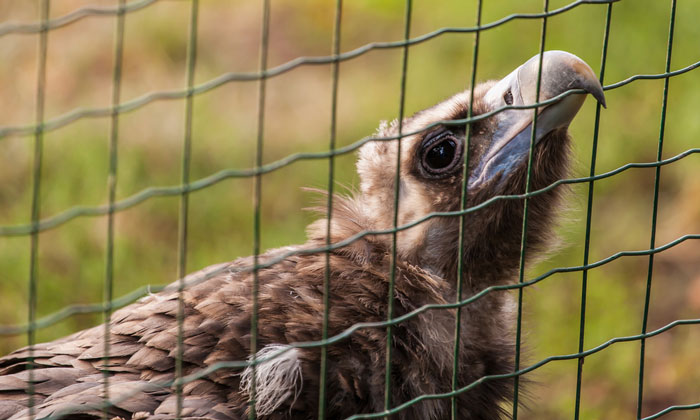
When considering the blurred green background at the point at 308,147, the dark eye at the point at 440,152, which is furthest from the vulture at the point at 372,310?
the blurred green background at the point at 308,147

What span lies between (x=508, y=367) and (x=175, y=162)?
3487mm

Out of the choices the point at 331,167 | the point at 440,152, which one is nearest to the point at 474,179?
the point at 440,152

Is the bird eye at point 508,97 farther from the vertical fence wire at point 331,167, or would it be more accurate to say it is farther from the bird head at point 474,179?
the vertical fence wire at point 331,167

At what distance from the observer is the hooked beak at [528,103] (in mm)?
2902

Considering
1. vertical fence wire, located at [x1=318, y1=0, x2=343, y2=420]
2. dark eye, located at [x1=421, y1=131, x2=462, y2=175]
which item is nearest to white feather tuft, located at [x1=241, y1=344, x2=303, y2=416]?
vertical fence wire, located at [x1=318, y1=0, x2=343, y2=420]

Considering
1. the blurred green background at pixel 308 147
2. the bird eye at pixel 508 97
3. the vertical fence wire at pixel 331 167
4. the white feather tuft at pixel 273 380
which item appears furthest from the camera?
the blurred green background at pixel 308 147

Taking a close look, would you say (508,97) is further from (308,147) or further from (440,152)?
(308,147)

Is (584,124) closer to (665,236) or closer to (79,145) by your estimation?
(665,236)

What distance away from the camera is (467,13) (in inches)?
302

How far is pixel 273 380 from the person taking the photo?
2.80 metres

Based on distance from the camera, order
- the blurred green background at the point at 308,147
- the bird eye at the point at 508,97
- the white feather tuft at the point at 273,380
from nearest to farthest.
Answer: the white feather tuft at the point at 273,380 < the bird eye at the point at 508,97 < the blurred green background at the point at 308,147

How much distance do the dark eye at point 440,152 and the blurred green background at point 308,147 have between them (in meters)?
0.64

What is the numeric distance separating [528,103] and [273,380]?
4.00 feet

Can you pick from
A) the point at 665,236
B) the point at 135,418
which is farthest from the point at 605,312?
the point at 135,418
